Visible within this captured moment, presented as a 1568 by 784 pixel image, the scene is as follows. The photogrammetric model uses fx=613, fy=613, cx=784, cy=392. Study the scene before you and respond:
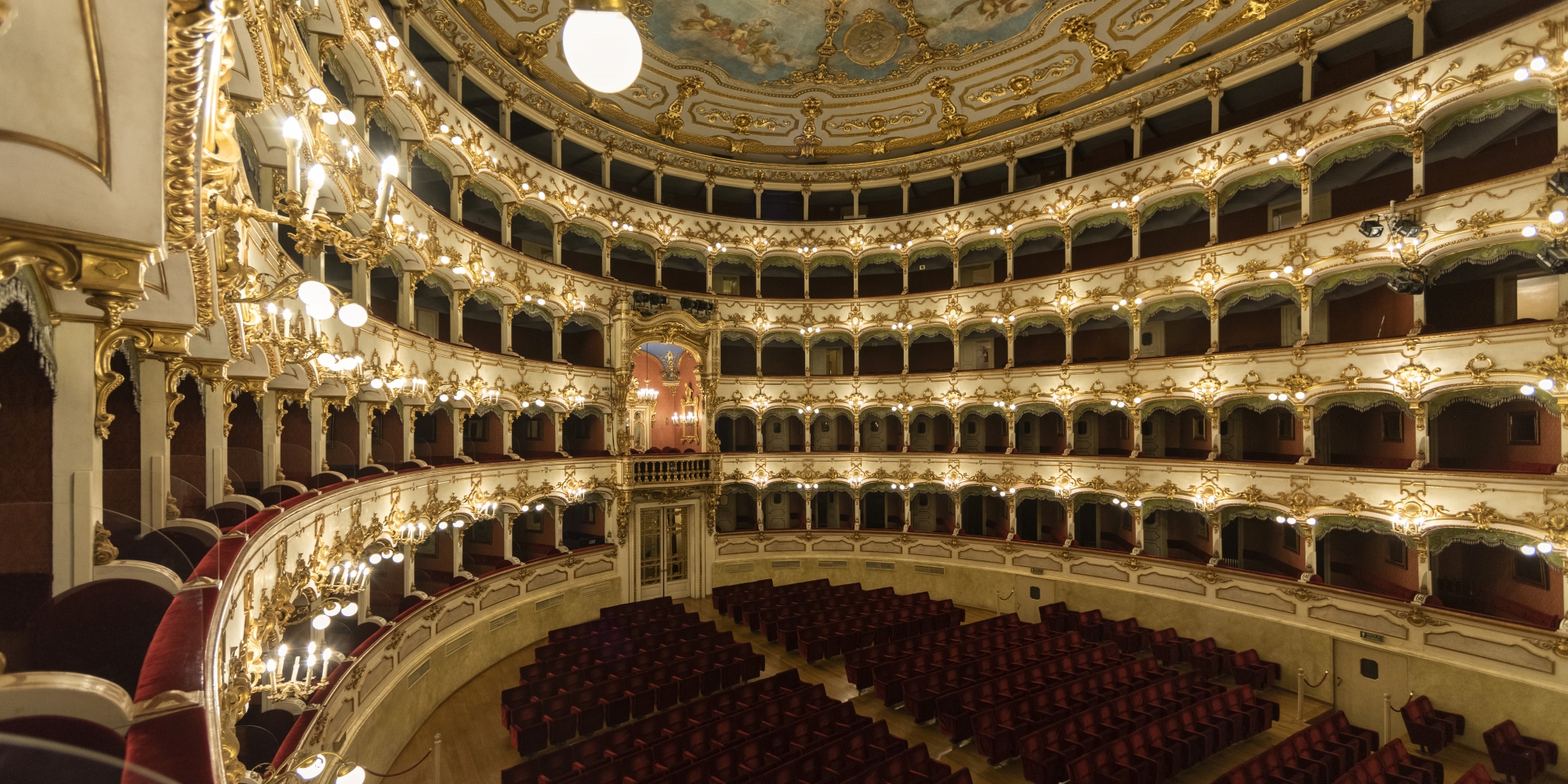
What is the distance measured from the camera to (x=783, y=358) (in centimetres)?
2716

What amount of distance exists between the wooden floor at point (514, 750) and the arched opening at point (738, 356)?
1317cm

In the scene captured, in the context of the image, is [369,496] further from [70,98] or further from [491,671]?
[70,98]

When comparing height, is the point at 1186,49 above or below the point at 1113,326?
above

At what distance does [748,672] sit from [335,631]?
8.85 m

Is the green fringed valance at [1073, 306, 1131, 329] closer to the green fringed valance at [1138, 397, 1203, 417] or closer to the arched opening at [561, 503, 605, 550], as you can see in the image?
the green fringed valance at [1138, 397, 1203, 417]

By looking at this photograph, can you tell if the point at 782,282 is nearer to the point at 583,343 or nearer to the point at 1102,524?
the point at 583,343

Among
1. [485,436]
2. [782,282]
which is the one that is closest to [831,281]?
[782,282]

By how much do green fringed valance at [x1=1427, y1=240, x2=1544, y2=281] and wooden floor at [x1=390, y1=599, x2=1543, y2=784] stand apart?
10337 millimetres

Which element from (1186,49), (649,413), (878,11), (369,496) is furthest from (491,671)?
(1186,49)

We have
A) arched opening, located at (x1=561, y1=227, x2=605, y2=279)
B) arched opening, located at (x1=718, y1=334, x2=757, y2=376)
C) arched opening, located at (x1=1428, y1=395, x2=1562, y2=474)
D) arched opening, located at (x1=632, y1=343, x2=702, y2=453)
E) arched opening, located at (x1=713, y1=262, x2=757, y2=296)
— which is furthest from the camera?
arched opening, located at (x1=718, y1=334, x2=757, y2=376)

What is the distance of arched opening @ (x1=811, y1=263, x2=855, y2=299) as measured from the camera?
26469mm

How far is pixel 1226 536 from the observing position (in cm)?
1950

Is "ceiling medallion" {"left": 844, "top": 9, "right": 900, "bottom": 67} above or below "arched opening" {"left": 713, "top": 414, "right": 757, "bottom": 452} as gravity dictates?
above

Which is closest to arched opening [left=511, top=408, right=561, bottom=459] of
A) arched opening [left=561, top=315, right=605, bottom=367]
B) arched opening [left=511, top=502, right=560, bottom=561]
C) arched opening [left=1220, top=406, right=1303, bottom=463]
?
arched opening [left=511, top=502, right=560, bottom=561]
